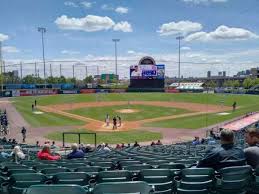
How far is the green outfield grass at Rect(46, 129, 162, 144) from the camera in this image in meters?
32.0

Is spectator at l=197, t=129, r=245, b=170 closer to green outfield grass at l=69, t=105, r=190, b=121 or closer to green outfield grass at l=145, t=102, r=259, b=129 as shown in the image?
green outfield grass at l=145, t=102, r=259, b=129

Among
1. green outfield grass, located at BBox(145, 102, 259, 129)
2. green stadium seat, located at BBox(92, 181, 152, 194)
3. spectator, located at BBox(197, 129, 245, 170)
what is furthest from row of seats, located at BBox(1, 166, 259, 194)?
green outfield grass, located at BBox(145, 102, 259, 129)

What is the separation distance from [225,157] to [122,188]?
8.19 feet

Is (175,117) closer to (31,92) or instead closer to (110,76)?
(31,92)

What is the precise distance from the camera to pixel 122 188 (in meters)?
4.58

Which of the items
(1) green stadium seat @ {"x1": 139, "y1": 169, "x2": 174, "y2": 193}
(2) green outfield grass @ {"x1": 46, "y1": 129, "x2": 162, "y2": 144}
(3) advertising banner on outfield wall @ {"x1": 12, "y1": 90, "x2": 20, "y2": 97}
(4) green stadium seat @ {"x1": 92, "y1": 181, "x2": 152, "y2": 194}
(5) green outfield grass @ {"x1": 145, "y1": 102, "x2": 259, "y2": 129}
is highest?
(4) green stadium seat @ {"x1": 92, "y1": 181, "x2": 152, "y2": 194}

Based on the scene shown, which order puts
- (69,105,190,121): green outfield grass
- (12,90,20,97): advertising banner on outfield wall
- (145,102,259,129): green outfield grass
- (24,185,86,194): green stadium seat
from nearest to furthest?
1. (24,185,86,194): green stadium seat
2. (145,102,259,129): green outfield grass
3. (69,105,190,121): green outfield grass
4. (12,90,20,97): advertising banner on outfield wall

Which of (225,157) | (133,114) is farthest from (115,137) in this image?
(225,157)

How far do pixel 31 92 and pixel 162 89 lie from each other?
3551cm

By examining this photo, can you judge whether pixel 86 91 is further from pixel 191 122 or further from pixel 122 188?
pixel 122 188

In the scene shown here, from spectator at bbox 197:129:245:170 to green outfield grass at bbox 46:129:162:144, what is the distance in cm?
2489

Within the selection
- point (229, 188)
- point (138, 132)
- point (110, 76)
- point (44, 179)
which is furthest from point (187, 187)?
point (110, 76)

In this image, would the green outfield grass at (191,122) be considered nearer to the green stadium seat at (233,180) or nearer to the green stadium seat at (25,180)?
the green stadium seat at (233,180)

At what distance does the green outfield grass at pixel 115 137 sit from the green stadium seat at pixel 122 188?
86.9 ft
